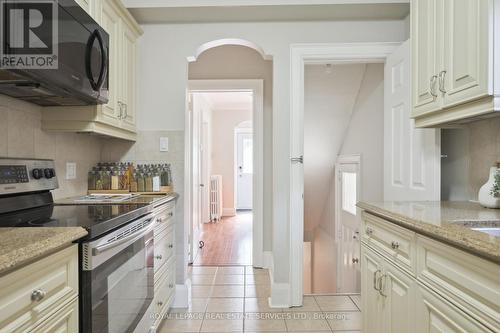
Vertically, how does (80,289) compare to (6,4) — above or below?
below

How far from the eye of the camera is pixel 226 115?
7301 millimetres

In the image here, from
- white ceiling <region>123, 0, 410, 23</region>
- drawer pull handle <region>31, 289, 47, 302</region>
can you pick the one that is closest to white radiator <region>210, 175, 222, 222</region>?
white ceiling <region>123, 0, 410, 23</region>

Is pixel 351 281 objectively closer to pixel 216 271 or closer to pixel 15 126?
pixel 216 271

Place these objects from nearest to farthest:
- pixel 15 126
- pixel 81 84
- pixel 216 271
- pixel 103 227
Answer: pixel 103 227 < pixel 81 84 < pixel 15 126 < pixel 216 271

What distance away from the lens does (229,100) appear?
640 cm

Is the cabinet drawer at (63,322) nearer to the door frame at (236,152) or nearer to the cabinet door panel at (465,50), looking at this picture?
the cabinet door panel at (465,50)

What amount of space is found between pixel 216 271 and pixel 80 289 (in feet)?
7.62

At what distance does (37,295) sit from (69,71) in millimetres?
964

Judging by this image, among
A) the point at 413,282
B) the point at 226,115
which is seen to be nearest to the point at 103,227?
the point at 413,282

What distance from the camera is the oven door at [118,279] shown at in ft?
3.63

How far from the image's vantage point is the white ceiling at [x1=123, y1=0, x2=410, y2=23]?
7.47ft

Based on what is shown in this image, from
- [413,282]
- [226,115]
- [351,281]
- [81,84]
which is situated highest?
[226,115]

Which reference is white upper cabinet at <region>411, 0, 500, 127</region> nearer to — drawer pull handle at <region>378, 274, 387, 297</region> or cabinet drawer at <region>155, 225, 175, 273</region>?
drawer pull handle at <region>378, 274, 387, 297</region>

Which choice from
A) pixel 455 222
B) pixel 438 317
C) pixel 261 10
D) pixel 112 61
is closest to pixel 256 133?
pixel 261 10
